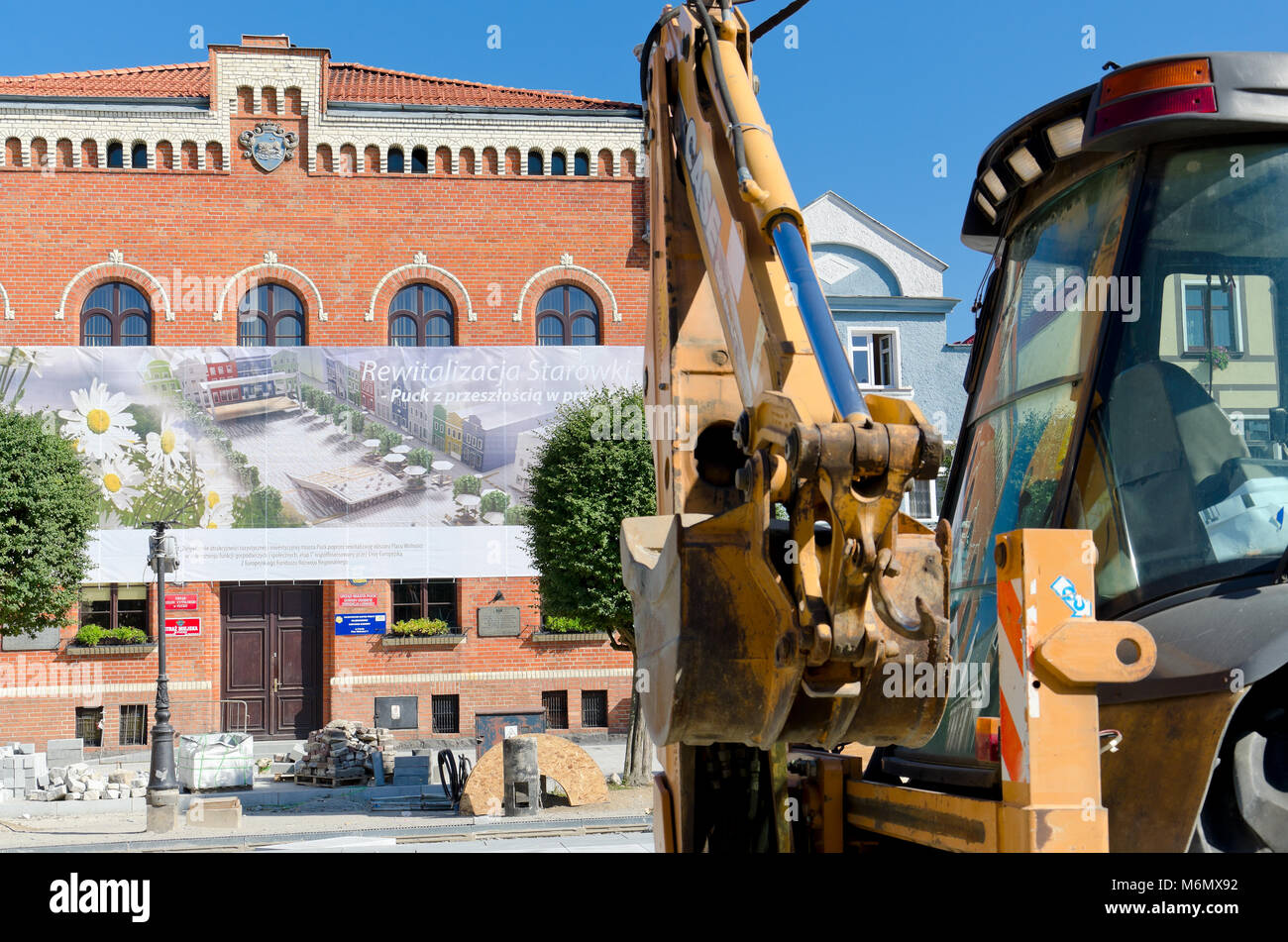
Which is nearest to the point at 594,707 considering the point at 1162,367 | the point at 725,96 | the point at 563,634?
the point at 563,634

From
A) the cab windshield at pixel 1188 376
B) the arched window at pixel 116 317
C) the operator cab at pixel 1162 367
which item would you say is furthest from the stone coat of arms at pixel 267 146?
the cab windshield at pixel 1188 376

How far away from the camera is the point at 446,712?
26547 mm

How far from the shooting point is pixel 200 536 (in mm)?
25844

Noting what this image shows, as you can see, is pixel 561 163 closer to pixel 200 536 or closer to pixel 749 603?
pixel 200 536

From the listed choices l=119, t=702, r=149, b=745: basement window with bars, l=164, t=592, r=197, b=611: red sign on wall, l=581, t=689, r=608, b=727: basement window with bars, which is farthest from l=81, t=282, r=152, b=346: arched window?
l=581, t=689, r=608, b=727: basement window with bars

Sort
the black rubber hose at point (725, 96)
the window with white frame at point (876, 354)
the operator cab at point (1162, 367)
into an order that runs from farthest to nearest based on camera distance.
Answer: the window with white frame at point (876, 354) < the black rubber hose at point (725, 96) < the operator cab at point (1162, 367)

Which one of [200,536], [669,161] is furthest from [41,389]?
[669,161]

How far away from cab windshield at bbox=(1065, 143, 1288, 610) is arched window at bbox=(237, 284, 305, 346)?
25729 mm

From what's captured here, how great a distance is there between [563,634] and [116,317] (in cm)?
1177

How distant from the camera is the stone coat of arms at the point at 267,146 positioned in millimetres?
27438

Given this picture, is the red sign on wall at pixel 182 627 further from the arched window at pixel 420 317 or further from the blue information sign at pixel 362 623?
the arched window at pixel 420 317

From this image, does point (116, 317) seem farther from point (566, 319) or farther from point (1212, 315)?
point (1212, 315)

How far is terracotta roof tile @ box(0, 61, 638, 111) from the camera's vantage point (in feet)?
91.9

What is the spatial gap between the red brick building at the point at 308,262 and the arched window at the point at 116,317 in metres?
0.05
